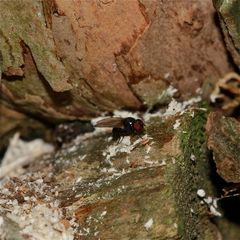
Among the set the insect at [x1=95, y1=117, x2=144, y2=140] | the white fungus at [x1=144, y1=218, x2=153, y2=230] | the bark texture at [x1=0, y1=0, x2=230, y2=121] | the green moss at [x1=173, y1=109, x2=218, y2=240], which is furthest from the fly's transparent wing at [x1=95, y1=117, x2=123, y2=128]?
the white fungus at [x1=144, y1=218, x2=153, y2=230]

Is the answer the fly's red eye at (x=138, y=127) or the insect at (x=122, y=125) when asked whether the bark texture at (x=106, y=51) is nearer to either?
the insect at (x=122, y=125)

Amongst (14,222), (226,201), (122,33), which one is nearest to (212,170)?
(226,201)

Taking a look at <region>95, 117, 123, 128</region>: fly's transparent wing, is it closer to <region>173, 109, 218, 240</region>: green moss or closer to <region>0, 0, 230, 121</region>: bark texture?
<region>0, 0, 230, 121</region>: bark texture

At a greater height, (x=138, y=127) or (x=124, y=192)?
(x=138, y=127)

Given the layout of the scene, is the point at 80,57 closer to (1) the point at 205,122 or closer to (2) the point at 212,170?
(1) the point at 205,122

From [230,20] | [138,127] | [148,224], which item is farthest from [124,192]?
[230,20]

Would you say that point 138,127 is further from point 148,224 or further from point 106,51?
point 148,224
